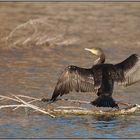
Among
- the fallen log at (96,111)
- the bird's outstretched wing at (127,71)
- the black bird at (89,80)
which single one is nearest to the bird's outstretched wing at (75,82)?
the black bird at (89,80)

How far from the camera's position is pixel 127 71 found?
1275 centimetres

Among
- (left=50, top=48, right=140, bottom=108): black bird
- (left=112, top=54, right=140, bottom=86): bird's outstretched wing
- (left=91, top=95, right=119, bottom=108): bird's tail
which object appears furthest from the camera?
(left=112, top=54, right=140, bottom=86): bird's outstretched wing

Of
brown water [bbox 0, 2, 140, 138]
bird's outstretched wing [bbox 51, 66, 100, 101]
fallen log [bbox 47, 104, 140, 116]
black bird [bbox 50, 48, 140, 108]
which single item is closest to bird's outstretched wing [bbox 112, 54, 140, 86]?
black bird [bbox 50, 48, 140, 108]

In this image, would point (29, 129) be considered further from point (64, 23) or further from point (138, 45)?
point (64, 23)

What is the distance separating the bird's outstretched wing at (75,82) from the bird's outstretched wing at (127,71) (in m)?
0.37

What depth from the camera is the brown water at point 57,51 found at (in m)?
11.8

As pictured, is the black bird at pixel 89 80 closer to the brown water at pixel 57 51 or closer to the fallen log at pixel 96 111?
the fallen log at pixel 96 111

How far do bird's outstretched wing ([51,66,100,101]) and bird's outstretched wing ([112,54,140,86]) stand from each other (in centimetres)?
37

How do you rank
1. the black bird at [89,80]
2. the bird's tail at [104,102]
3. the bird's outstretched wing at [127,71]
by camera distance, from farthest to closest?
1. the bird's outstretched wing at [127,71]
2. the black bird at [89,80]
3. the bird's tail at [104,102]

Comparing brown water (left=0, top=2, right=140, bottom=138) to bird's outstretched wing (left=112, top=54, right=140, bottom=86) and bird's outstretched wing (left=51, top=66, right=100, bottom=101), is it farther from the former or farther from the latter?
bird's outstretched wing (left=112, top=54, right=140, bottom=86)

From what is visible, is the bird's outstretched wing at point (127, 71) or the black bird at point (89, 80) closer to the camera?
the black bird at point (89, 80)

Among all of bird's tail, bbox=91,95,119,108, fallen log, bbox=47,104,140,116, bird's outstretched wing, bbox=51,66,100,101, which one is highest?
bird's outstretched wing, bbox=51,66,100,101

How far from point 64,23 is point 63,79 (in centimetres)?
921

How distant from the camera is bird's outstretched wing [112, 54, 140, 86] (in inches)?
497
